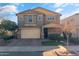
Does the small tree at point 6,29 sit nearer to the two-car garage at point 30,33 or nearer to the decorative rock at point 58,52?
the two-car garage at point 30,33

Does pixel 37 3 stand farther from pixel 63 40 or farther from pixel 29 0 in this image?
pixel 63 40

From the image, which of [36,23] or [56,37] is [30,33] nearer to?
[36,23]

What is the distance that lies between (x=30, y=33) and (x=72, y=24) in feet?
1.85

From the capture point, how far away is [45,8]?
456 cm

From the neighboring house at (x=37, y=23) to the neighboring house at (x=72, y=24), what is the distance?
9 cm

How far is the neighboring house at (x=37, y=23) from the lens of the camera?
4.56 meters

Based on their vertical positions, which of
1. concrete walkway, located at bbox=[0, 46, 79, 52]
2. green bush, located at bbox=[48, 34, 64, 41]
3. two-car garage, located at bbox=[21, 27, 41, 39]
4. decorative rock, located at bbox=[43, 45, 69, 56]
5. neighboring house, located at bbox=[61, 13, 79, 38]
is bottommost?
decorative rock, located at bbox=[43, 45, 69, 56]

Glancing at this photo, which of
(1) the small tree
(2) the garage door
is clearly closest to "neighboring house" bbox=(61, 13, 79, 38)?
(2) the garage door

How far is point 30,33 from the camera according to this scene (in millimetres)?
4566

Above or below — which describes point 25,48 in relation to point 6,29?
below

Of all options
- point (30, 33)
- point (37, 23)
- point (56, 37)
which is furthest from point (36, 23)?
point (56, 37)

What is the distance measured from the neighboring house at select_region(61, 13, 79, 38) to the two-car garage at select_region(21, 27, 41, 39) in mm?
363

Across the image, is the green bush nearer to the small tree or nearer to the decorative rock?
the decorative rock

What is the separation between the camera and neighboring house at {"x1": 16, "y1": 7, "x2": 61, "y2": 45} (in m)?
4.56
